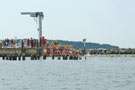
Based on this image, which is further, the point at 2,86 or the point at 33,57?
the point at 33,57

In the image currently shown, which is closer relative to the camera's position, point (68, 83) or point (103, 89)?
point (103, 89)

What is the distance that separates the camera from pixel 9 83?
67.6 m

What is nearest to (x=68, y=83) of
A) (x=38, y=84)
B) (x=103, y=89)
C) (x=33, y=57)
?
(x=38, y=84)

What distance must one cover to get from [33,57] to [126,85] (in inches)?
5133

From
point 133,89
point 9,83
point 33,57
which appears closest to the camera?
point 133,89

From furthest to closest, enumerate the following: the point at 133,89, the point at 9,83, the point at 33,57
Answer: the point at 33,57 < the point at 9,83 < the point at 133,89

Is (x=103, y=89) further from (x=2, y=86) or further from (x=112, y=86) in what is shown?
(x=2, y=86)

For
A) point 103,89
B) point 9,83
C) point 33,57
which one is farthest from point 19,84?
point 33,57

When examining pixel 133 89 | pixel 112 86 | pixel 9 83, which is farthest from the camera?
pixel 9 83

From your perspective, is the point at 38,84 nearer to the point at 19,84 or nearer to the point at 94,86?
the point at 19,84

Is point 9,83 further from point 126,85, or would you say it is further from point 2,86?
point 126,85

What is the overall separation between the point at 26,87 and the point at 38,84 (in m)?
4.26

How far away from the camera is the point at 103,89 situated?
59312 millimetres

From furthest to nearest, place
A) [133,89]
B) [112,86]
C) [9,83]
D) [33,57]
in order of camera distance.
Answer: [33,57]
[9,83]
[112,86]
[133,89]
